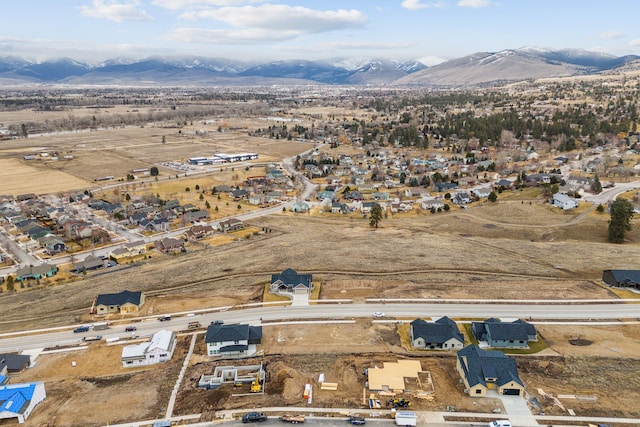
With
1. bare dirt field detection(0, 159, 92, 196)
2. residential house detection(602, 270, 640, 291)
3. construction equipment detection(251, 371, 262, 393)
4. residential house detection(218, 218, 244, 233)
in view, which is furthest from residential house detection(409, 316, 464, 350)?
bare dirt field detection(0, 159, 92, 196)

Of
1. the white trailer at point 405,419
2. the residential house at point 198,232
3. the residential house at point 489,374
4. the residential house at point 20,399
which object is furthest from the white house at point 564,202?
the residential house at point 20,399

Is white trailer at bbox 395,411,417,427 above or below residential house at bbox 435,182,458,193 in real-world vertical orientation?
below

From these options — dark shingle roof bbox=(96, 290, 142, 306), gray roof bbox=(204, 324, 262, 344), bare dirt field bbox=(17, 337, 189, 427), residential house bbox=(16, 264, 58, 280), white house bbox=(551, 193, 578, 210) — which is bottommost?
residential house bbox=(16, 264, 58, 280)

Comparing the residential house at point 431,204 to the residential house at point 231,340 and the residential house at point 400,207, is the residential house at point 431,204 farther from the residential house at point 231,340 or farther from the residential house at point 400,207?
the residential house at point 231,340

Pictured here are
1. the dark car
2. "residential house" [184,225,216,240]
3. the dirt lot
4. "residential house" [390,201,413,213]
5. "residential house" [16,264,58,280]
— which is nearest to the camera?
the dark car

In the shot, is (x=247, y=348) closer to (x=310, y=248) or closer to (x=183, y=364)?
(x=183, y=364)

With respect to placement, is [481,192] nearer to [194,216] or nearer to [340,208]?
[340,208]

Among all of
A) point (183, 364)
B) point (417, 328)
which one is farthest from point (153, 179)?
point (417, 328)

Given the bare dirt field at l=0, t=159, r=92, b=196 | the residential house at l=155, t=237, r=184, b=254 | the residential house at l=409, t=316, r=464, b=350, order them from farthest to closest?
1. the bare dirt field at l=0, t=159, r=92, b=196
2. the residential house at l=155, t=237, r=184, b=254
3. the residential house at l=409, t=316, r=464, b=350

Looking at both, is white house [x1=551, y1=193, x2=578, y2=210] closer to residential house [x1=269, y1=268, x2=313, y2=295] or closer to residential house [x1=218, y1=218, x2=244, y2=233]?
residential house [x1=269, y1=268, x2=313, y2=295]
